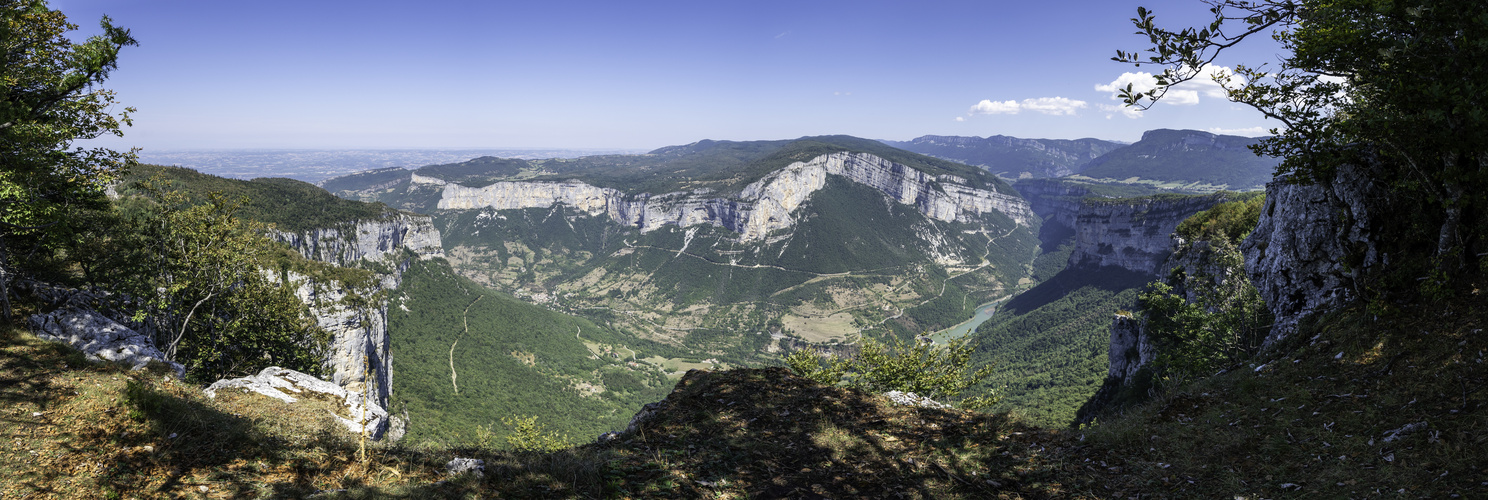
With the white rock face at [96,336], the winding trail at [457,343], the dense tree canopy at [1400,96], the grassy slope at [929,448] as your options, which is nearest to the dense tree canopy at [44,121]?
the white rock face at [96,336]

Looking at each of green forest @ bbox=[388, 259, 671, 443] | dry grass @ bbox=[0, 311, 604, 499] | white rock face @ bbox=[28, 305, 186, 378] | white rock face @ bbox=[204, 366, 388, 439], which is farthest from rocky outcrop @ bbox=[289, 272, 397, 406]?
dry grass @ bbox=[0, 311, 604, 499]

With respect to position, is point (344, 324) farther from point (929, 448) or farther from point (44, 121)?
point (929, 448)

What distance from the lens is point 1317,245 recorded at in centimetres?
1348

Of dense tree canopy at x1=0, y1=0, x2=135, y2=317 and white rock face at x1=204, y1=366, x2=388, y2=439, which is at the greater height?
dense tree canopy at x1=0, y1=0, x2=135, y2=317

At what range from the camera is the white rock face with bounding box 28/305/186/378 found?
13.5 meters

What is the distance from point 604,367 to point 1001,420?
120 metres

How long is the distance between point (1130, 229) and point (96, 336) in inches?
7480

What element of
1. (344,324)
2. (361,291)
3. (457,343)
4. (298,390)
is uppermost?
(298,390)

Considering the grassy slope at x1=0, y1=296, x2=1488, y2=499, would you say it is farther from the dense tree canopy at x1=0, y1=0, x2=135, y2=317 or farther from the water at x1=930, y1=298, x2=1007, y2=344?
the water at x1=930, y1=298, x2=1007, y2=344

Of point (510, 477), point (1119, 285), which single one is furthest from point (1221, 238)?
point (1119, 285)

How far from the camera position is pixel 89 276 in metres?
19.0

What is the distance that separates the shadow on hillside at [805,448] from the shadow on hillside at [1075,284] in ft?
491

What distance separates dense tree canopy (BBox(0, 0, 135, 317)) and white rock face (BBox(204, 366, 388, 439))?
18.1 feet

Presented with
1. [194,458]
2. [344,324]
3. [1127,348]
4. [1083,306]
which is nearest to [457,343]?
[344,324]
